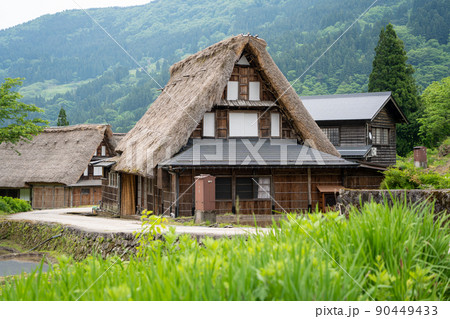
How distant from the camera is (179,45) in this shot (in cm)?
14588

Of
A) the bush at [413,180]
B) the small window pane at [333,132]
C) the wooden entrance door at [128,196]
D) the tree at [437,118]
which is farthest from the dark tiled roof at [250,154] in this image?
the tree at [437,118]

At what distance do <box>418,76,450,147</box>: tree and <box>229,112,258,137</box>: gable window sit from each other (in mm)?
A: 20322

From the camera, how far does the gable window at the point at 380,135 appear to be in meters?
30.6

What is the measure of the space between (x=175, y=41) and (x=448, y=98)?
396ft

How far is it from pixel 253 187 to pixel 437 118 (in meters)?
22.8

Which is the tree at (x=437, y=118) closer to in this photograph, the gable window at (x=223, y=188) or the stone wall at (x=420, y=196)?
the gable window at (x=223, y=188)

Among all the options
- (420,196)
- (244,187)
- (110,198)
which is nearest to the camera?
(420,196)

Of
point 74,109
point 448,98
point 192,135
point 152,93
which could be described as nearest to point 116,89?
point 74,109

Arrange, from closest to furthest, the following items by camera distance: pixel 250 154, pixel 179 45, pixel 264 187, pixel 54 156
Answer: pixel 250 154 < pixel 264 187 < pixel 54 156 < pixel 179 45

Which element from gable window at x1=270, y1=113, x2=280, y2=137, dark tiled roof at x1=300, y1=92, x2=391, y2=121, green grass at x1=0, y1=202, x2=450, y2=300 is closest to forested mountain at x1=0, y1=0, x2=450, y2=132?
dark tiled roof at x1=300, y1=92, x2=391, y2=121

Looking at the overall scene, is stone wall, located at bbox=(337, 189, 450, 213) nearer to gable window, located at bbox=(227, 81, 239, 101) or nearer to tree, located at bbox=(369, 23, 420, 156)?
gable window, located at bbox=(227, 81, 239, 101)

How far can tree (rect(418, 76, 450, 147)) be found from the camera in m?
35.3

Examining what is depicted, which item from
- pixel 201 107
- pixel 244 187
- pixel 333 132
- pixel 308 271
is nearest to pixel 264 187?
pixel 244 187

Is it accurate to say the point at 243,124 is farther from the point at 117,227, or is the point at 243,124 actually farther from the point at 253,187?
the point at 117,227
